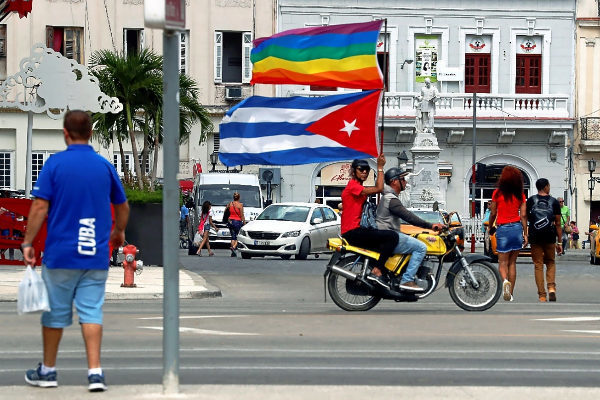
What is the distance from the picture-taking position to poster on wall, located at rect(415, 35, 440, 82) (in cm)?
5522

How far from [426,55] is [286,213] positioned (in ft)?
70.1

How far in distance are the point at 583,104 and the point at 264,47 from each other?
120 ft

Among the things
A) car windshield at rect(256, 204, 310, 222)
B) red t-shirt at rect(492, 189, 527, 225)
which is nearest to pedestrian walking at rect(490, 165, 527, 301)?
red t-shirt at rect(492, 189, 527, 225)

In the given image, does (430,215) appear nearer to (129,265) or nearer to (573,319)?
(129,265)

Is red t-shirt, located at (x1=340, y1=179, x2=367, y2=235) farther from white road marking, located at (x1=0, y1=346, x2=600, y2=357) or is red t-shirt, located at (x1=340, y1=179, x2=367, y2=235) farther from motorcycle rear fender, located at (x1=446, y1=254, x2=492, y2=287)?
white road marking, located at (x1=0, y1=346, x2=600, y2=357)

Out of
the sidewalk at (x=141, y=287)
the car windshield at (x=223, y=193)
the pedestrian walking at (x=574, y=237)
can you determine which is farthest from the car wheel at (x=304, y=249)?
the pedestrian walking at (x=574, y=237)

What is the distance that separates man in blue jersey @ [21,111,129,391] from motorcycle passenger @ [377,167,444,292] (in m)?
7.66

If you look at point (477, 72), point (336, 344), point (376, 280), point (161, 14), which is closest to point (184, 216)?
point (477, 72)

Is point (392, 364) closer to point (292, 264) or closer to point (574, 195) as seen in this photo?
point (292, 264)

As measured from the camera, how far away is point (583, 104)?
55531 mm

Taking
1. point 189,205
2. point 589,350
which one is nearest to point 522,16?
point 189,205

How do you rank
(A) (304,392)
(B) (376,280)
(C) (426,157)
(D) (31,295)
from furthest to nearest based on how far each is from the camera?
1. (C) (426,157)
2. (B) (376,280)
3. (A) (304,392)
4. (D) (31,295)

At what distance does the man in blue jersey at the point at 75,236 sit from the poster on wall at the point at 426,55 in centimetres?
4660

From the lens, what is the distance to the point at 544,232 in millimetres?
19203
